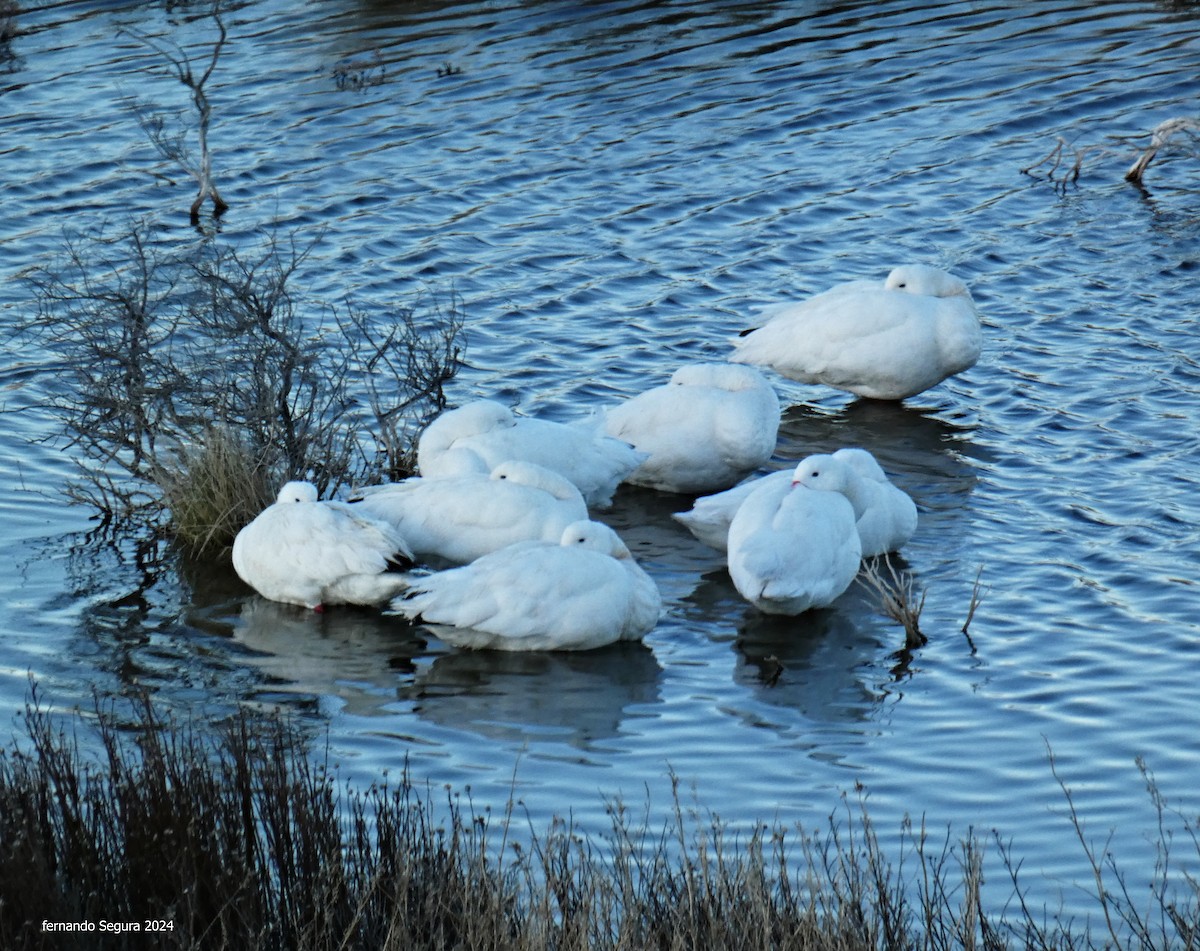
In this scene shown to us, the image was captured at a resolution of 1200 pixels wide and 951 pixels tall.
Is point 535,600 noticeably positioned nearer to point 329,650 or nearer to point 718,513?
point 329,650

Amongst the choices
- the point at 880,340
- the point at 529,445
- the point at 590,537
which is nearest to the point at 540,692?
the point at 590,537

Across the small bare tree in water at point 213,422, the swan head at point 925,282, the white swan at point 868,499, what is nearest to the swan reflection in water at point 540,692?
the white swan at point 868,499

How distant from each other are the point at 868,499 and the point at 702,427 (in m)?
1.48

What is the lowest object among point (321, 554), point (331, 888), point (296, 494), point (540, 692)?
point (540, 692)

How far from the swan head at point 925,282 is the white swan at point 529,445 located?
3191mm

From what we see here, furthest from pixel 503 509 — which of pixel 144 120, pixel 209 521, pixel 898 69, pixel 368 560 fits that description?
pixel 898 69

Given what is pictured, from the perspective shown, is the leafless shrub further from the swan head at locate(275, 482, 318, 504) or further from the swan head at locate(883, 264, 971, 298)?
the swan head at locate(275, 482, 318, 504)

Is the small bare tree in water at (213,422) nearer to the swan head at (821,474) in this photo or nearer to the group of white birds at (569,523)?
the group of white birds at (569,523)

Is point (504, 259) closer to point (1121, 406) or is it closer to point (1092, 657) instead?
point (1121, 406)

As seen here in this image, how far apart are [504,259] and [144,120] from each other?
599 cm

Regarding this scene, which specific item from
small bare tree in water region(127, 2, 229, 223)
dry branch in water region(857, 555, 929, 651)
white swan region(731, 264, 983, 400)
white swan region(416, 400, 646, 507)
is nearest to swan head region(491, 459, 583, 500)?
white swan region(416, 400, 646, 507)

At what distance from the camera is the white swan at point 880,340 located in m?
12.6

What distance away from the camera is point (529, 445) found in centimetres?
1055

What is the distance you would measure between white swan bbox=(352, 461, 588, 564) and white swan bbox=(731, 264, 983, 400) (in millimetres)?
3499
